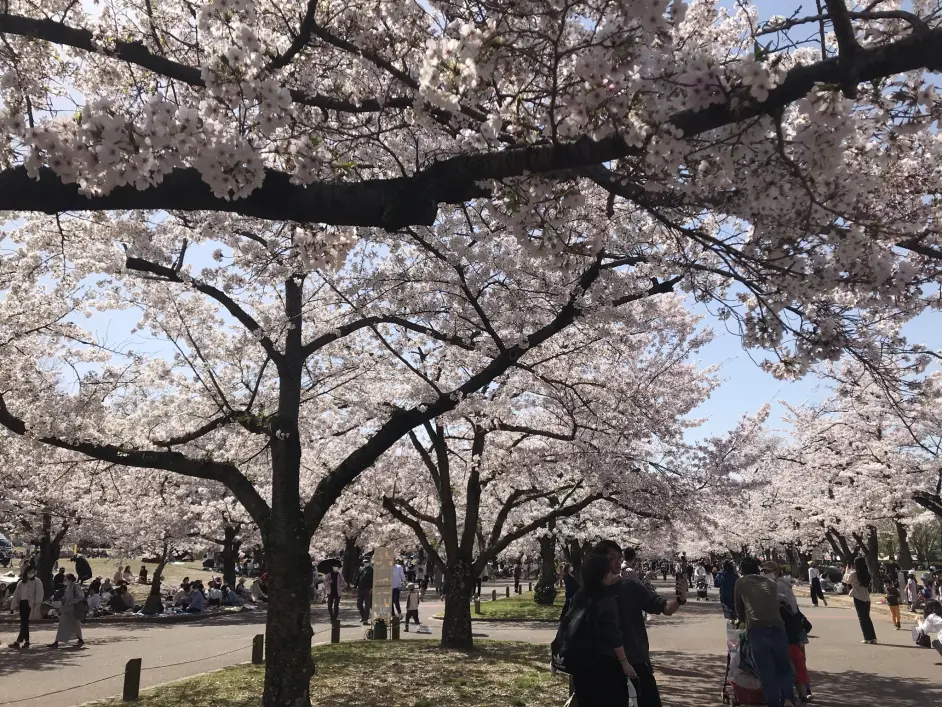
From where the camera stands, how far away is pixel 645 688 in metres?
5.13

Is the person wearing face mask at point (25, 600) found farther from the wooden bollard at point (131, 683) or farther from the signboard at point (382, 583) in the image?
the wooden bollard at point (131, 683)

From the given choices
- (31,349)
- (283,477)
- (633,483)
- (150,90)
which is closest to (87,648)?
(31,349)

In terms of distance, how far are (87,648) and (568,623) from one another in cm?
1267

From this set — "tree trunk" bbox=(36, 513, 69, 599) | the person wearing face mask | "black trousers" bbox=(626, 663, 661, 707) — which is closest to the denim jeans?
"black trousers" bbox=(626, 663, 661, 707)

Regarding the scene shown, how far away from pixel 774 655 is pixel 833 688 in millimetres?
3324

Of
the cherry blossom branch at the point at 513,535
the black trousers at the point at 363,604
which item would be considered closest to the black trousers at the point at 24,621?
the black trousers at the point at 363,604

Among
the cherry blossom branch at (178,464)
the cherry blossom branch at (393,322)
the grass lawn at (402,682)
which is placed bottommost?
the grass lawn at (402,682)

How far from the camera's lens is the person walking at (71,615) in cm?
1384

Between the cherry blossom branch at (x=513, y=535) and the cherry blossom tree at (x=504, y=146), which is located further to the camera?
the cherry blossom branch at (x=513, y=535)

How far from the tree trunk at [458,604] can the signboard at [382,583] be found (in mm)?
2286

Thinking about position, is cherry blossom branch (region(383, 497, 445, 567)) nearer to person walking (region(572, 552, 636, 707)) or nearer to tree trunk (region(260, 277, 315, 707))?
tree trunk (region(260, 277, 315, 707))

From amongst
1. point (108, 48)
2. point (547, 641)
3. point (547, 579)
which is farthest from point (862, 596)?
point (108, 48)

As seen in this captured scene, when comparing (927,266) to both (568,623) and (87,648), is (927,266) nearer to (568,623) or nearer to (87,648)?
(568,623)

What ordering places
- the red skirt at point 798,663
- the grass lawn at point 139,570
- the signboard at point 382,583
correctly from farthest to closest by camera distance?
the grass lawn at point 139,570
the signboard at point 382,583
the red skirt at point 798,663
